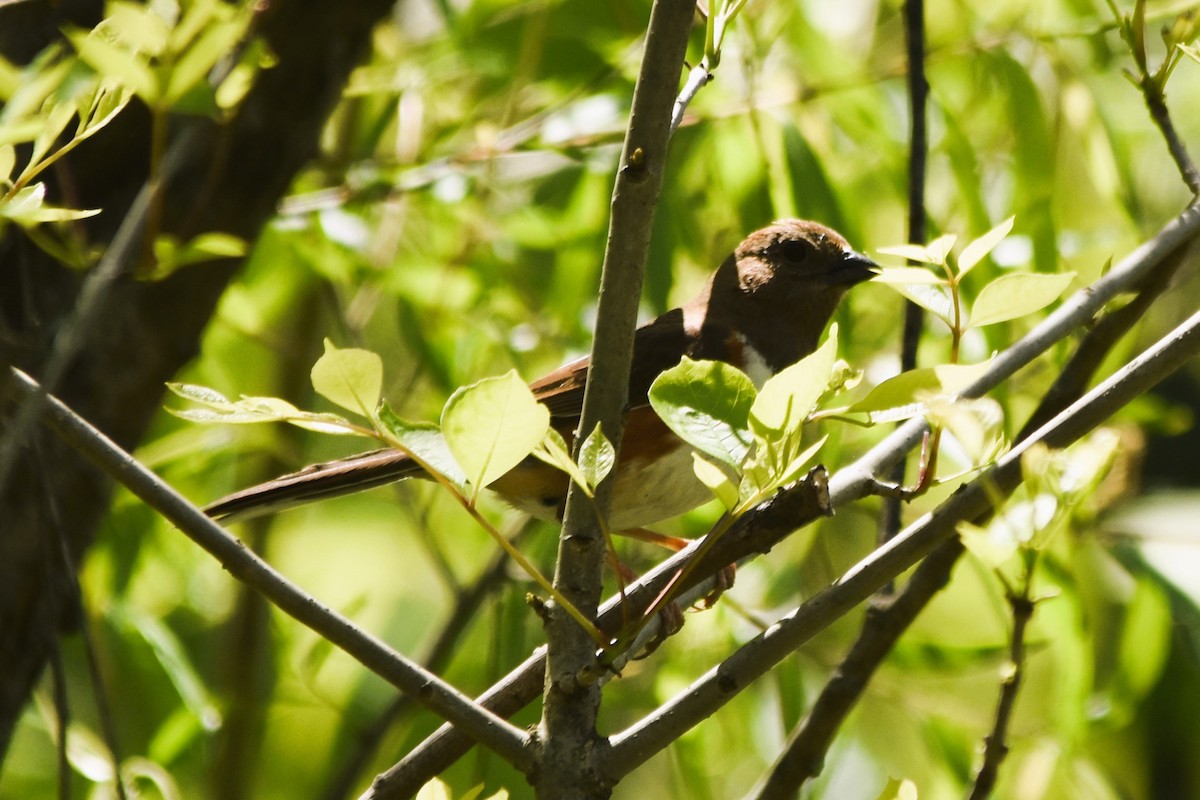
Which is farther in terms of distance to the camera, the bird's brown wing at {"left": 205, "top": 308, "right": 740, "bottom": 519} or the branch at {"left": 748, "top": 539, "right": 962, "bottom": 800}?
the bird's brown wing at {"left": 205, "top": 308, "right": 740, "bottom": 519}

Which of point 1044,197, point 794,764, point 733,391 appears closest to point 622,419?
point 733,391

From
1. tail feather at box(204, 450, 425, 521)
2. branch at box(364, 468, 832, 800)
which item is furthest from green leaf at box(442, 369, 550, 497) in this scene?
tail feather at box(204, 450, 425, 521)

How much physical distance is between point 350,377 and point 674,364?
2.44 meters

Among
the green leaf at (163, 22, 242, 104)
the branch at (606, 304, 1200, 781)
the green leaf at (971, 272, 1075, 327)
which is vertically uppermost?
the green leaf at (163, 22, 242, 104)

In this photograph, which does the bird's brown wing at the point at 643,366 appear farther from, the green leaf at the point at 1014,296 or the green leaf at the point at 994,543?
the green leaf at the point at 994,543

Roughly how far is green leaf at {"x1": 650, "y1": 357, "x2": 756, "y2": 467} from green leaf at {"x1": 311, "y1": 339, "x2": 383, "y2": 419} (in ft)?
1.04

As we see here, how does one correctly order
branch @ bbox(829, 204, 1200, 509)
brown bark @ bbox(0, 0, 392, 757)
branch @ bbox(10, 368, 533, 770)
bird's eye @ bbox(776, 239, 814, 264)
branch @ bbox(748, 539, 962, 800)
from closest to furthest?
branch @ bbox(10, 368, 533, 770), branch @ bbox(829, 204, 1200, 509), branch @ bbox(748, 539, 962, 800), brown bark @ bbox(0, 0, 392, 757), bird's eye @ bbox(776, 239, 814, 264)

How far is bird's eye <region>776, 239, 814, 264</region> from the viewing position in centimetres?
436

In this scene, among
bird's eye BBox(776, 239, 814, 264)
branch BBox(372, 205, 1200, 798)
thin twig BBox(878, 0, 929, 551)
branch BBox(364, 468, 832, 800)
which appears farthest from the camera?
bird's eye BBox(776, 239, 814, 264)

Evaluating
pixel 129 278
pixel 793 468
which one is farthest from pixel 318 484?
pixel 793 468

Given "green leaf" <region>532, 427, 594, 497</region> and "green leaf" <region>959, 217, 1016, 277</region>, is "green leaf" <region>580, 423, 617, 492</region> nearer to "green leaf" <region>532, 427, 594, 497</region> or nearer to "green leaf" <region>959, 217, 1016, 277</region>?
"green leaf" <region>532, 427, 594, 497</region>

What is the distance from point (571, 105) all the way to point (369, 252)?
0.80 metres

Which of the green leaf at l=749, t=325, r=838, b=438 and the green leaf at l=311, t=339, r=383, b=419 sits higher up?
the green leaf at l=311, t=339, r=383, b=419

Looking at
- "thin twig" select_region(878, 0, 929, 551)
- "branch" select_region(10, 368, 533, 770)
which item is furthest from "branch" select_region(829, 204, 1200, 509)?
"branch" select_region(10, 368, 533, 770)
